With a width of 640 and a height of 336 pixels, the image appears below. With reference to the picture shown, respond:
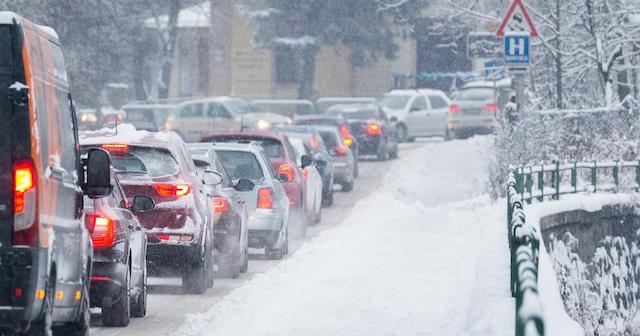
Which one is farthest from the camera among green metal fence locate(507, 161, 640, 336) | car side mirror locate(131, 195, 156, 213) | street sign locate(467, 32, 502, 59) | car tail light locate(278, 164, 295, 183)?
street sign locate(467, 32, 502, 59)

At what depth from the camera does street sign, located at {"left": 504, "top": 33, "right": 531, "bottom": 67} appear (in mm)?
23547

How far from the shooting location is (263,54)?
71.0m

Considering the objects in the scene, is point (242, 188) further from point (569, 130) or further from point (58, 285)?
point (569, 130)

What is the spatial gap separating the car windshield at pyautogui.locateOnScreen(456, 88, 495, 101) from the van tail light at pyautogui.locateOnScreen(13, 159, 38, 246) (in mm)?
43029

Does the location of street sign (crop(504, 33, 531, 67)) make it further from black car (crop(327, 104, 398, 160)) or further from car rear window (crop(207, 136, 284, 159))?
black car (crop(327, 104, 398, 160))

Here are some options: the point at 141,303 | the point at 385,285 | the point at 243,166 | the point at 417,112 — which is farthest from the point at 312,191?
Result: the point at 417,112

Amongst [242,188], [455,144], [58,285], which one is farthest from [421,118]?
[58,285]

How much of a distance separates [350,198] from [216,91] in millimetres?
41580

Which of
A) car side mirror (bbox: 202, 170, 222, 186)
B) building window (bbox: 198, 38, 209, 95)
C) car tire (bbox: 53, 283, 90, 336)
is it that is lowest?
car tire (bbox: 53, 283, 90, 336)

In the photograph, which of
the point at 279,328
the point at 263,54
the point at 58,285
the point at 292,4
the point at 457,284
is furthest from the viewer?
the point at 263,54

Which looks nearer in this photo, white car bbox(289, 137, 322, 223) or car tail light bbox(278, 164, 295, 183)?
car tail light bbox(278, 164, 295, 183)

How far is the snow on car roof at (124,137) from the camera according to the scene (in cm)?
1372

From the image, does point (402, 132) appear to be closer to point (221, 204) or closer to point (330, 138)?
point (330, 138)

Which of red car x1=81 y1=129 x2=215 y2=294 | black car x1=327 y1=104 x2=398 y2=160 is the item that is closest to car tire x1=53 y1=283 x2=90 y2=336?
red car x1=81 y1=129 x2=215 y2=294
